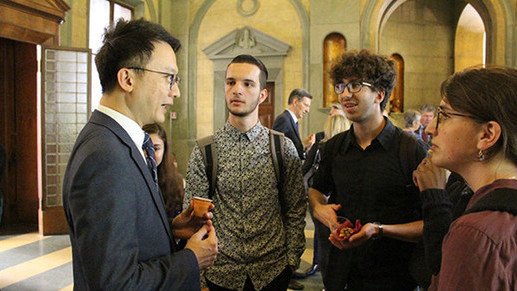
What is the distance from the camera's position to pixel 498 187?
40.0 inches

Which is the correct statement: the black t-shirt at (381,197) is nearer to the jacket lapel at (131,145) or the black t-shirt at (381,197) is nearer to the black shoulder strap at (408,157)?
the black shoulder strap at (408,157)

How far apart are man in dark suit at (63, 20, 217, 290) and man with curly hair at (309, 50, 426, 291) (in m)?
0.71

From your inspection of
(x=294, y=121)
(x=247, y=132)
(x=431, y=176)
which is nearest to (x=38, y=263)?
(x=294, y=121)

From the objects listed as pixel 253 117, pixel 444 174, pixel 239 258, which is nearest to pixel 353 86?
pixel 253 117

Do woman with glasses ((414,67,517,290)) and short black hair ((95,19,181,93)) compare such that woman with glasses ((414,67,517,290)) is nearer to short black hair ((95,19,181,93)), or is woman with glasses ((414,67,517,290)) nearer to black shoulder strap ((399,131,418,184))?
black shoulder strap ((399,131,418,184))

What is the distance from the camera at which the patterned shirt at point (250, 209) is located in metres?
2.08

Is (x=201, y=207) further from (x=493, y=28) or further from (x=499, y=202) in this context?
(x=493, y=28)

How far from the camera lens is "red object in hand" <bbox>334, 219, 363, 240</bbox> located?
1.84 meters

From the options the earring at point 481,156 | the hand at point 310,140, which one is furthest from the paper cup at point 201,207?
the hand at point 310,140

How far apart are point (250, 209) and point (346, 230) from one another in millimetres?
463

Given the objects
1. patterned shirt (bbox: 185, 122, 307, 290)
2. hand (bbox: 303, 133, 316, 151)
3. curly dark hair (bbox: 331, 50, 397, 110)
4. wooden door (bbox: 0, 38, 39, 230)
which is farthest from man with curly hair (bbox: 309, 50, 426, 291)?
wooden door (bbox: 0, 38, 39, 230)

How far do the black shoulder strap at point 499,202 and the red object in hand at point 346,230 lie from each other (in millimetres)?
878

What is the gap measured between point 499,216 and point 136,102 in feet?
3.29

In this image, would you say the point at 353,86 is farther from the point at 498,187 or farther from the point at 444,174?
the point at 498,187
